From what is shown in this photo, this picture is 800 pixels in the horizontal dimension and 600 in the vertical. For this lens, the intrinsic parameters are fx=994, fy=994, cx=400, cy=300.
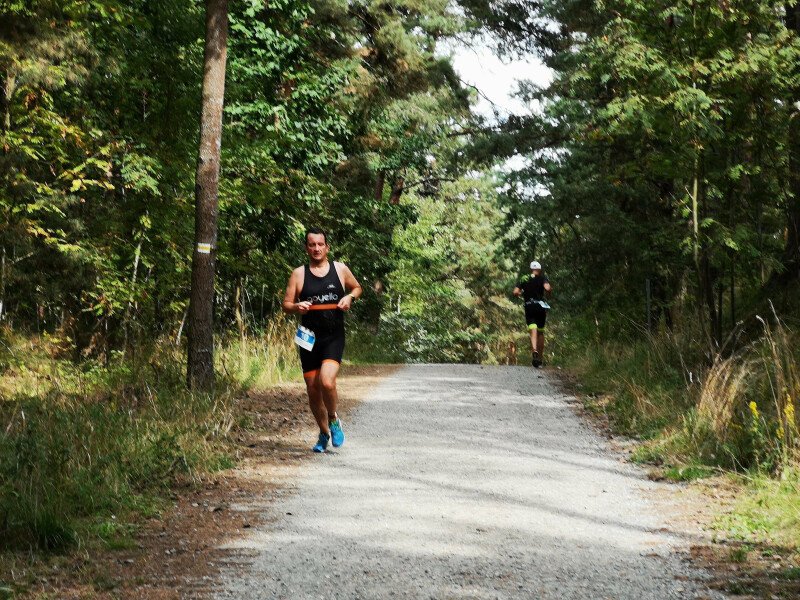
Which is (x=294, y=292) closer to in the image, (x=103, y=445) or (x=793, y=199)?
(x=103, y=445)

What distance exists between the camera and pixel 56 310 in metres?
18.1

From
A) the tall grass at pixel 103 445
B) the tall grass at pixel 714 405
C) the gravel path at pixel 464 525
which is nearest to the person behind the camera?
the gravel path at pixel 464 525

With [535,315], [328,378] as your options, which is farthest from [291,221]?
[328,378]

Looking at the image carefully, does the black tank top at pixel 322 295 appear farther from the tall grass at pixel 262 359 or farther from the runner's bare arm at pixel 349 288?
the tall grass at pixel 262 359

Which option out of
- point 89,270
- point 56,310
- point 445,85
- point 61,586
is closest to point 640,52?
point 89,270

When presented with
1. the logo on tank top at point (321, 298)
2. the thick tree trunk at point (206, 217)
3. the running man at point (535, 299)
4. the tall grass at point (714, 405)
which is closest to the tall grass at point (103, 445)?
the thick tree trunk at point (206, 217)

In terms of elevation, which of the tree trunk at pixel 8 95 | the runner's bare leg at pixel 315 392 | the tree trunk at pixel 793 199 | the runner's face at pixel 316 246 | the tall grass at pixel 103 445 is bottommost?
the tall grass at pixel 103 445

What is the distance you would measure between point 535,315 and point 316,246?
1223 centimetres

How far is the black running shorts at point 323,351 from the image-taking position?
32.0ft

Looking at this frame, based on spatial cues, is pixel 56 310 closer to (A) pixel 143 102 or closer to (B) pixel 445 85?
(A) pixel 143 102

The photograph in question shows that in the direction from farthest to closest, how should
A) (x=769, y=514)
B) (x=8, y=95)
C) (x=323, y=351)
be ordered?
(x=8, y=95)
(x=323, y=351)
(x=769, y=514)

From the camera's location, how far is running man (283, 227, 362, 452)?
9602 millimetres

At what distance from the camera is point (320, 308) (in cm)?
964

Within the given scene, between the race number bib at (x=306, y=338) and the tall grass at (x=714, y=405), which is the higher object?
the race number bib at (x=306, y=338)
